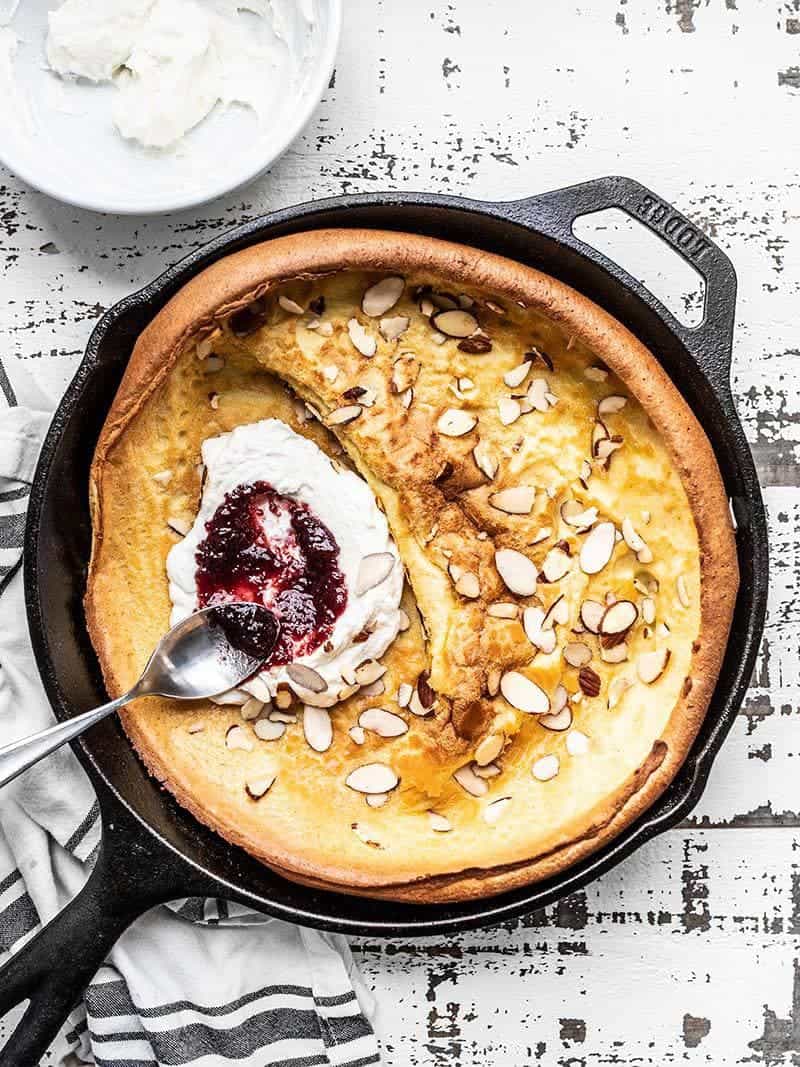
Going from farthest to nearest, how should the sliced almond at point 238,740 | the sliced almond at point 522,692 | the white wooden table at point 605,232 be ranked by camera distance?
the white wooden table at point 605,232 → the sliced almond at point 238,740 → the sliced almond at point 522,692

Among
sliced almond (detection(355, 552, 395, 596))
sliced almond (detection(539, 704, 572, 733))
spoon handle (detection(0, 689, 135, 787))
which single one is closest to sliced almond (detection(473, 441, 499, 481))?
sliced almond (detection(355, 552, 395, 596))

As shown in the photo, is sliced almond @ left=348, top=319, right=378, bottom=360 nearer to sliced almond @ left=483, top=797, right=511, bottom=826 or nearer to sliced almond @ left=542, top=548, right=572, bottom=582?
sliced almond @ left=542, top=548, right=572, bottom=582

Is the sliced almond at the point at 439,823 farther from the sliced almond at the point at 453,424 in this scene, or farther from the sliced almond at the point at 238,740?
the sliced almond at the point at 453,424

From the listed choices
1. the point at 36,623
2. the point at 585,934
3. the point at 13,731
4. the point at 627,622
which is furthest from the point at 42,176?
the point at 585,934

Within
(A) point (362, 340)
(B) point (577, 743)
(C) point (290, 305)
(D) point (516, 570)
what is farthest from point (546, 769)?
(C) point (290, 305)

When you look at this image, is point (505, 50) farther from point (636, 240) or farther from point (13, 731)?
point (13, 731)

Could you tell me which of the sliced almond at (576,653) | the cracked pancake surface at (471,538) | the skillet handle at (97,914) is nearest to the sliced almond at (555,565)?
the cracked pancake surface at (471,538)
